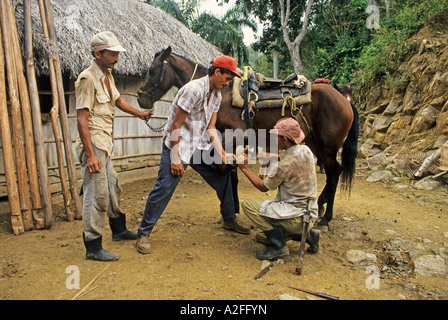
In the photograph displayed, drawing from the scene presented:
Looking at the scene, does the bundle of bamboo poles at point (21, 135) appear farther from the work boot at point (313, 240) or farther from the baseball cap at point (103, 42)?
the work boot at point (313, 240)

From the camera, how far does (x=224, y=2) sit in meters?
17.9

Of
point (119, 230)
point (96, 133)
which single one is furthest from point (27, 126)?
point (119, 230)

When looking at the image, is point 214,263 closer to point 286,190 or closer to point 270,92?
point 286,190

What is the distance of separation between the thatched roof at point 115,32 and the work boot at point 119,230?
2.37 meters

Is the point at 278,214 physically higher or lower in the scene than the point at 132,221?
higher

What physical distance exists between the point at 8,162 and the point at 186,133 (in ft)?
7.41

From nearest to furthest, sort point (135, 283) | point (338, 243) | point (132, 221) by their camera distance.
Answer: point (135, 283)
point (338, 243)
point (132, 221)

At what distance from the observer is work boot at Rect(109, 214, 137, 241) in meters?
3.50

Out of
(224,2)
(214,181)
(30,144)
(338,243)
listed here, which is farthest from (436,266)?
(224,2)

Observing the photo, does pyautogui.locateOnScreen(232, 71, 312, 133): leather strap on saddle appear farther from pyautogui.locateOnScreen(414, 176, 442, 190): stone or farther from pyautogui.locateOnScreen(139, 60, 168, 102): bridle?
pyautogui.locateOnScreen(414, 176, 442, 190): stone

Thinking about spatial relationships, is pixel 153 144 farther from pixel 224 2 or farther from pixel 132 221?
pixel 224 2

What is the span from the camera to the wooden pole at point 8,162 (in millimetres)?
3783

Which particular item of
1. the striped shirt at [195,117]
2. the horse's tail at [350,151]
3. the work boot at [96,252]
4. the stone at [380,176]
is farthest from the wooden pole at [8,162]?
the stone at [380,176]

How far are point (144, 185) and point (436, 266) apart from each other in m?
5.33
